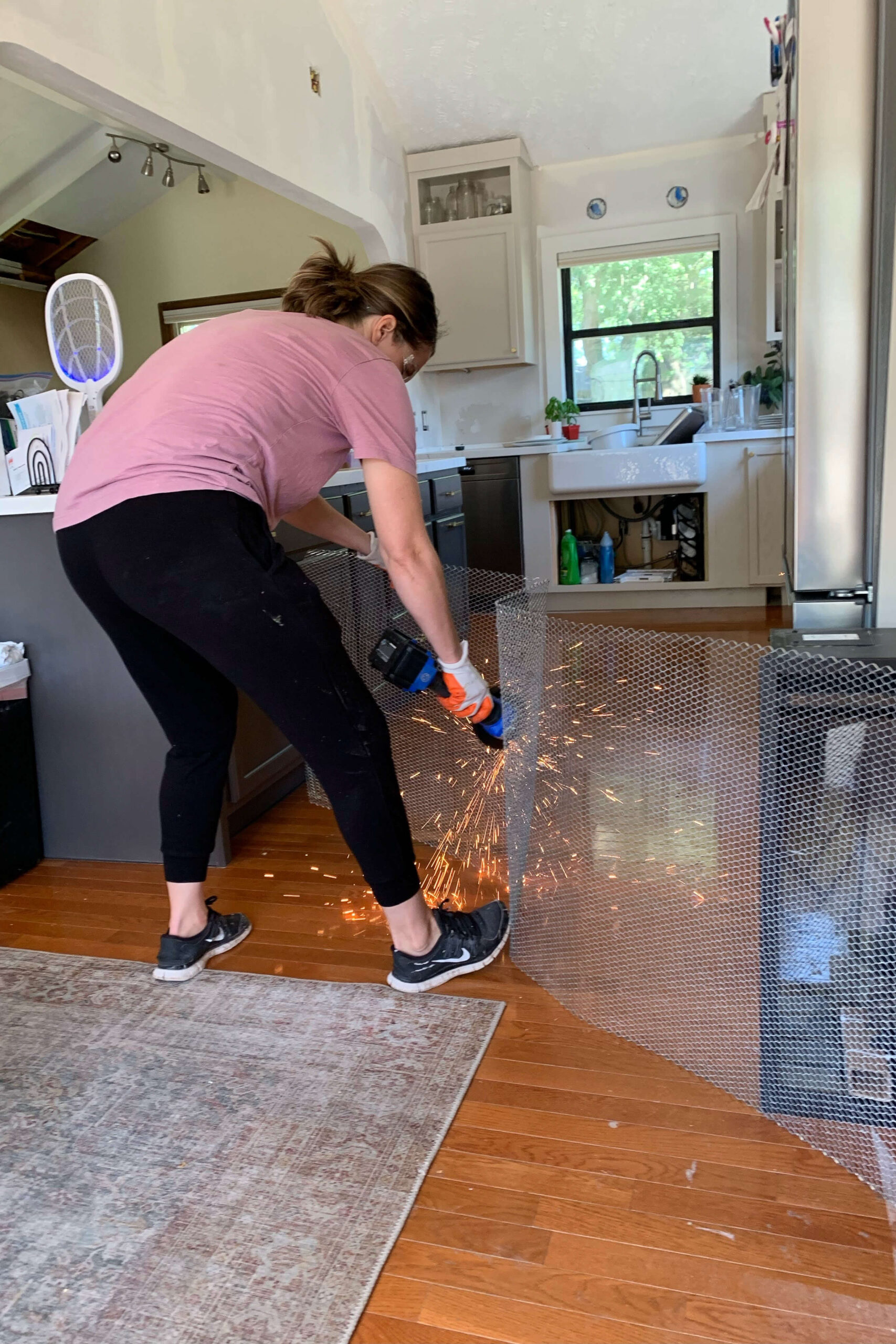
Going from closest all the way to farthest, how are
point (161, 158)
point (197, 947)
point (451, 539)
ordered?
point (197, 947) < point (451, 539) < point (161, 158)

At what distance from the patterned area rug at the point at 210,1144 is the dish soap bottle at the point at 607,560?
11.5 feet

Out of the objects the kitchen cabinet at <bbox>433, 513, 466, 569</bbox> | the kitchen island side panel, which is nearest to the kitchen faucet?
the kitchen cabinet at <bbox>433, 513, 466, 569</bbox>

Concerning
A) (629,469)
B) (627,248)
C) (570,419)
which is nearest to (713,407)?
(629,469)

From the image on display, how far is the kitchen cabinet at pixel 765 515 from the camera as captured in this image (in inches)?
173

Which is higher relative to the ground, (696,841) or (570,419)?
(570,419)

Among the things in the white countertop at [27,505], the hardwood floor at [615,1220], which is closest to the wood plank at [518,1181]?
the hardwood floor at [615,1220]

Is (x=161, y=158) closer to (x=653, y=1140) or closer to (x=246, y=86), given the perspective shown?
(x=246, y=86)

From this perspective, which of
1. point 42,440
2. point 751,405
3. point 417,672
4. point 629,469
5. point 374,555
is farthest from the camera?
point 751,405

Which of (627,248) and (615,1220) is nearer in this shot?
(615,1220)

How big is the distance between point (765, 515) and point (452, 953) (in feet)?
11.1

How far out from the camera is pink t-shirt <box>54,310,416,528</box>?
133 cm

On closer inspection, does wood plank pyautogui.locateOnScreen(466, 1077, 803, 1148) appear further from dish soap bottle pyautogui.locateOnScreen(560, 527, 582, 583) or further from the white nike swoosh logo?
dish soap bottle pyautogui.locateOnScreen(560, 527, 582, 583)

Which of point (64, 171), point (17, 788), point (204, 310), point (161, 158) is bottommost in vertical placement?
point (17, 788)

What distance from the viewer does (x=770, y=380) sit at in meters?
4.70
